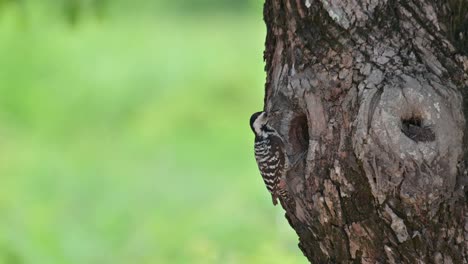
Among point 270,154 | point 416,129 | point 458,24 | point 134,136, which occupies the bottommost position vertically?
point 416,129

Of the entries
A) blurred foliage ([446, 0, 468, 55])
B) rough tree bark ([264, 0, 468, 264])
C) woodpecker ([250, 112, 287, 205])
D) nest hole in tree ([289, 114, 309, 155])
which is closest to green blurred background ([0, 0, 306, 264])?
woodpecker ([250, 112, 287, 205])

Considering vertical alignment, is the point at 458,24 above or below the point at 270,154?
below

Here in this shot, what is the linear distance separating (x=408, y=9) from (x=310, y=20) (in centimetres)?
31

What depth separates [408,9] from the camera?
2787mm

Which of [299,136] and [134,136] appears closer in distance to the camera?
[299,136]

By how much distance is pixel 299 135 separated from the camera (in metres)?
3.03

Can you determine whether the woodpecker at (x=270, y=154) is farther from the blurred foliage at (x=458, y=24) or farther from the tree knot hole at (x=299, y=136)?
the blurred foliage at (x=458, y=24)

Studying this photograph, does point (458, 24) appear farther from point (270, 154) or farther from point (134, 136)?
point (134, 136)

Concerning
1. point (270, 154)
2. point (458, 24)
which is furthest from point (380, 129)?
point (270, 154)

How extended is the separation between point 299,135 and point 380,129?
450mm

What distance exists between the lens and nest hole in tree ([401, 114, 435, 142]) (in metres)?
2.65

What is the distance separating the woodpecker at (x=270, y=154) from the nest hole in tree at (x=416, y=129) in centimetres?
46

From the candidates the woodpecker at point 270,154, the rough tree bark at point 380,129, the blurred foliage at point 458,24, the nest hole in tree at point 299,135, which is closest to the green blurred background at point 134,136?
the woodpecker at point 270,154

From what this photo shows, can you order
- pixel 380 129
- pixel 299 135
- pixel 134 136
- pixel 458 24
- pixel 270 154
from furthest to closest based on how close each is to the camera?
1. pixel 134 136
2. pixel 270 154
3. pixel 299 135
4. pixel 458 24
5. pixel 380 129
